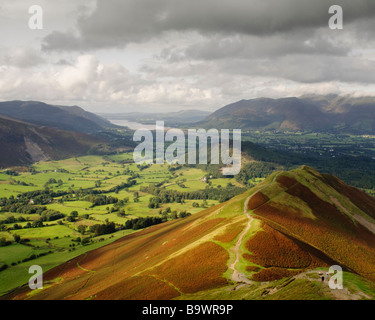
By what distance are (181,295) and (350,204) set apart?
325ft

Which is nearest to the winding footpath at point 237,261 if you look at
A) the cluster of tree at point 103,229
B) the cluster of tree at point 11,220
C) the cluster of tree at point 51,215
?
the cluster of tree at point 103,229

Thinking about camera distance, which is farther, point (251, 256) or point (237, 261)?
point (251, 256)

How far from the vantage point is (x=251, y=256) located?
2507 inches

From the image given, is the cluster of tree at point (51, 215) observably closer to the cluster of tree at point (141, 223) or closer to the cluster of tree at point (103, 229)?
the cluster of tree at point (103, 229)

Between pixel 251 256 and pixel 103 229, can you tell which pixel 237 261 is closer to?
pixel 251 256

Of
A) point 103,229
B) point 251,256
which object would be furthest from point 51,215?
point 251,256

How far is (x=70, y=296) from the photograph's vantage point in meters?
70.8

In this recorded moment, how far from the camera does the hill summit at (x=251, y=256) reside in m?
52.4

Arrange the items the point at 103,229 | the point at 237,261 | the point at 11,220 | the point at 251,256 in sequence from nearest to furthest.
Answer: the point at 237,261 → the point at 251,256 → the point at 103,229 → the point at 11,220

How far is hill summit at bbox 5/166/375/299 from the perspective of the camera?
172 ft

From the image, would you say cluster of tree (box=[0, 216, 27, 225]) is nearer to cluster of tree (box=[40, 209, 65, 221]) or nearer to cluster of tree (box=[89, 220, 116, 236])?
cluster of tree (box=[40, 209, 65, 221])

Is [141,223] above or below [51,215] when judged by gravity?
above

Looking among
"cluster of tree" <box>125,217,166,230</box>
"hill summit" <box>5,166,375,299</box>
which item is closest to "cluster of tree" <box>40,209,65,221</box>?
"cluster of tree" <box>125,217,166,230</box>
